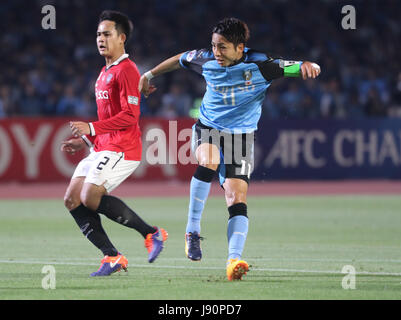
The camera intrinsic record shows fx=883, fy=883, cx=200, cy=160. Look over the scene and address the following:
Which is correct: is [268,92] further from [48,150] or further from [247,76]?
[247,76]

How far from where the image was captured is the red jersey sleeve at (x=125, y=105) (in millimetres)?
7523

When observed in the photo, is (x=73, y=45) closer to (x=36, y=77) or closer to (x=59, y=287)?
(x=36, y=77)

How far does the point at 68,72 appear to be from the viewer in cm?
2206

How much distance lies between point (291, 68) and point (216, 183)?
539 inches

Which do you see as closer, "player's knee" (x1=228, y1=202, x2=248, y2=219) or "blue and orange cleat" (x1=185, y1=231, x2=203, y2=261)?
"player's knee" (x1=228, y1=202, x2=248, y2=219)

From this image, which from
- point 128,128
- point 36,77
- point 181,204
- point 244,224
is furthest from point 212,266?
point 36,77

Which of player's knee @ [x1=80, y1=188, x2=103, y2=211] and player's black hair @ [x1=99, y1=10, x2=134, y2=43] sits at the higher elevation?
player's black hair @ [x1=99, y1=10, x2=134, y2=43]

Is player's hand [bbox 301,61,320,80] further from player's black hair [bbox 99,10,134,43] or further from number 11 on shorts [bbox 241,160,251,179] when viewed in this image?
player's black hair [bbox 99,10,134,43]

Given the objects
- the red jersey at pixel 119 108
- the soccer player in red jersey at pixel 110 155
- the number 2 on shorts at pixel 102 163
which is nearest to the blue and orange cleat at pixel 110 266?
the soccer player in red jersey at pixel 110 155

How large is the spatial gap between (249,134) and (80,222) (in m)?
1.66

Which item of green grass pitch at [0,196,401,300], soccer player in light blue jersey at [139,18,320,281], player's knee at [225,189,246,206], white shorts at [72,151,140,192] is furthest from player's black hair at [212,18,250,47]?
green grass pitch at [0,196,401,300]

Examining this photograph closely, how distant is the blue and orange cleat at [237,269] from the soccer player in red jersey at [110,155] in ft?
3.17

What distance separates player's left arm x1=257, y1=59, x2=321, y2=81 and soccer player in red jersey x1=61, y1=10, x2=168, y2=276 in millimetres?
1140

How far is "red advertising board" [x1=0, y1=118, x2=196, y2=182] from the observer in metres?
19.7
